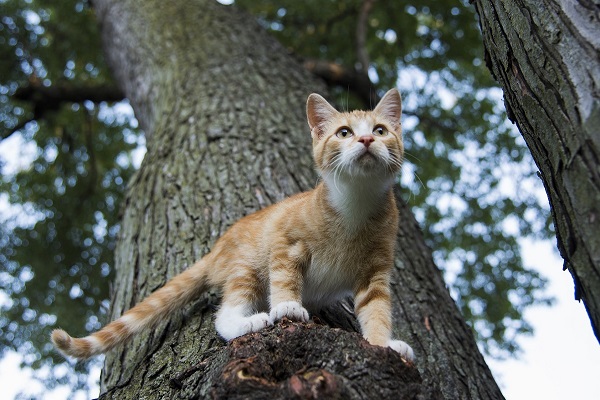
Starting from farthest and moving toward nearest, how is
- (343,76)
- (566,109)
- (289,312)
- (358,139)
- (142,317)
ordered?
(343,76) → (358,139) → (142,317) → (289,312) → (566,109)

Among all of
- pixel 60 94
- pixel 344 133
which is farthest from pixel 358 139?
pixel 60 94

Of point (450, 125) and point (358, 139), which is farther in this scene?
point (450, 125)

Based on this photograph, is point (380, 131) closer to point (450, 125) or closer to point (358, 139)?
point (358, 139)

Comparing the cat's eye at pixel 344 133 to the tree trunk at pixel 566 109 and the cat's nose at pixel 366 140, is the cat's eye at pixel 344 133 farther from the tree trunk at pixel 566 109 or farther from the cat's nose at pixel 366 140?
the tree trunk at pixel 566 109

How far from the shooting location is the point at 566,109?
5.19 feet

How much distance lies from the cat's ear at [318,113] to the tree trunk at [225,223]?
0.50 m

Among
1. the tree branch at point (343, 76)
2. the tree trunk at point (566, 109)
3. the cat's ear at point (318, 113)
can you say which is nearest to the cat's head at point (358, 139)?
the cat's ear at point (318, 113)

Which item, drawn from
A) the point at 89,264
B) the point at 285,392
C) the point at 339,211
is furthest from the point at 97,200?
the point at 285,392

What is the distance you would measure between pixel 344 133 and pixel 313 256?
73 centimetres

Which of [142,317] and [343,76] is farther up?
[343,76]

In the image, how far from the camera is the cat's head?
2.80 metres

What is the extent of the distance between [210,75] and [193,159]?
49.7 inches

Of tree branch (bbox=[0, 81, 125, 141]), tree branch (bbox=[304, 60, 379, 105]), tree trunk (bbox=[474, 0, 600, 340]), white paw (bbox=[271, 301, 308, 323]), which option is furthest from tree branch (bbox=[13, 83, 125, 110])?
tree trunk (bbox=[474, 0, 600, 340])

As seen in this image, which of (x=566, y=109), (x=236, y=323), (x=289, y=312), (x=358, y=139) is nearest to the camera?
(x=566, y=109)
